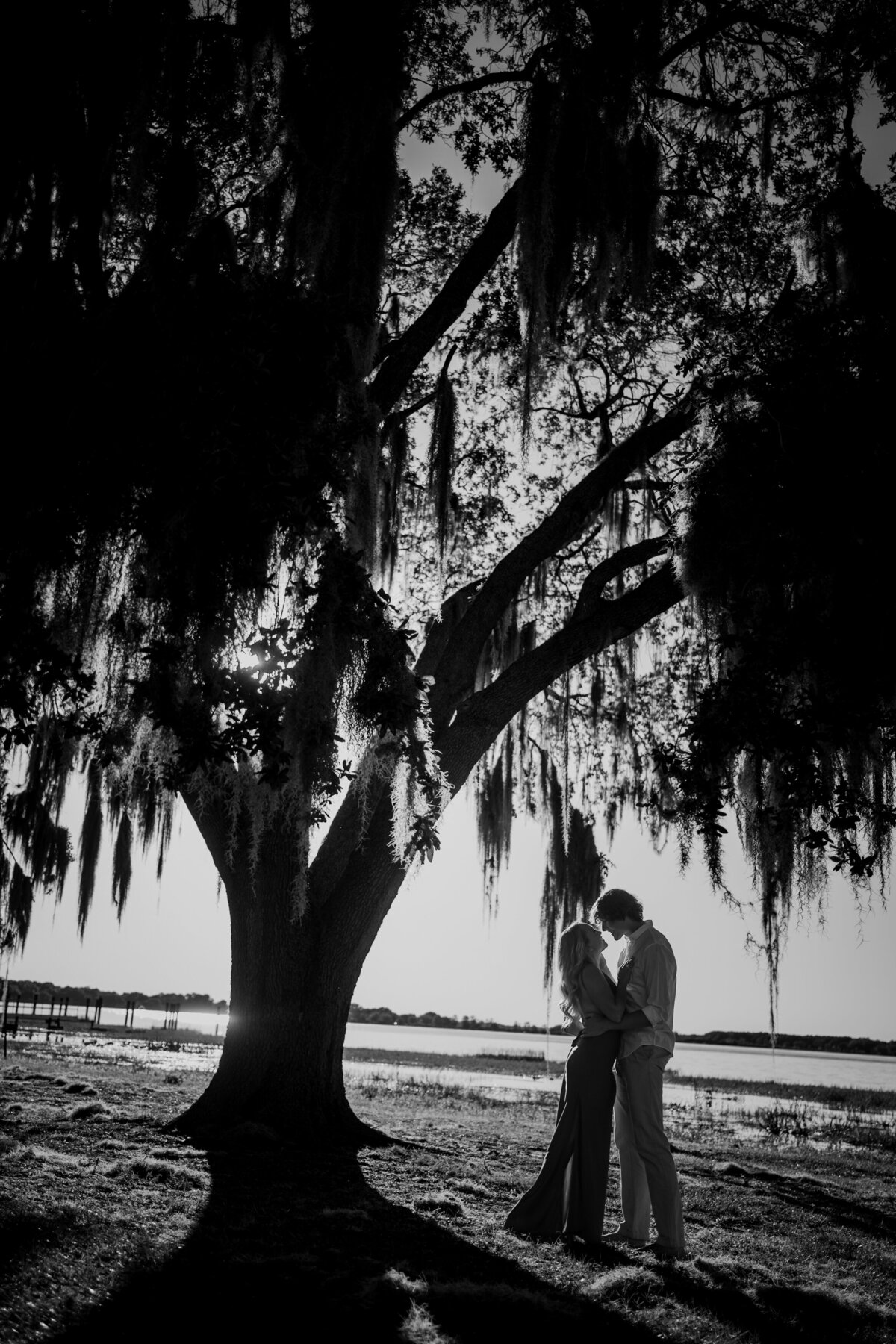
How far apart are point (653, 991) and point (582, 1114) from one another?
68cm

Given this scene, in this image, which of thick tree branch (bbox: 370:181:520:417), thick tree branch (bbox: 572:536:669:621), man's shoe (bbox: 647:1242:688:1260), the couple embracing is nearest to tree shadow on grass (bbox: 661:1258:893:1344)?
man's shoe (bbox: 647:1242:688:1260)

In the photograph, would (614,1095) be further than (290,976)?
No

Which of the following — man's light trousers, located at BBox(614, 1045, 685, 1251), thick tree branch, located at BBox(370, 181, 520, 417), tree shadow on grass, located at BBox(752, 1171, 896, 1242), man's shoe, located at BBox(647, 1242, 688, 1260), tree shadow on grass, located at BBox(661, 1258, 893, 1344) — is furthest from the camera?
thick tree branch, located at BBox(370, 181, 520, 417)

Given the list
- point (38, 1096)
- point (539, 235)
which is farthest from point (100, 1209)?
point (539, 235)

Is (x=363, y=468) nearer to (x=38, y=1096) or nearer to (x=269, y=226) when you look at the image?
(x=269, y=226)

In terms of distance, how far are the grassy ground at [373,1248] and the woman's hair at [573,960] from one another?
1048 mm

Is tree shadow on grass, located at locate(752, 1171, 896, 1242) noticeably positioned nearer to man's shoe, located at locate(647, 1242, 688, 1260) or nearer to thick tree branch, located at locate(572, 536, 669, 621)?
man's shoe, located at locate(647, 1242, 688, 1260)

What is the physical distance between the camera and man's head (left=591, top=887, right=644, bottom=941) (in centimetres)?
494

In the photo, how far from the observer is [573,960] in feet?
16.3

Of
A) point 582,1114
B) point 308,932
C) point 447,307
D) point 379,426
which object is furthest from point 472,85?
point 582,1114

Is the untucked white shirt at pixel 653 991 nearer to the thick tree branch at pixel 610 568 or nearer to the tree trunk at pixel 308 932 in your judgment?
the tree trunk at pixel 308 932

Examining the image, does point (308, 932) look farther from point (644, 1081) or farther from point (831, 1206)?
point (831, 1206)

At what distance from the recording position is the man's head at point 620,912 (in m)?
4.94

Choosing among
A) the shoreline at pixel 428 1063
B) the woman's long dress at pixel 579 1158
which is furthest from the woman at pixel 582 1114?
the shoreline at pixel 428 1063
